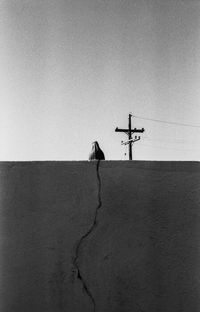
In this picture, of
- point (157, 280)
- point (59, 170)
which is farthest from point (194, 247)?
point (59, 170)

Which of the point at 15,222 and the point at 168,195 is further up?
the point at 168,195

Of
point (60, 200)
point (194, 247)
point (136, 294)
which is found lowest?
point (136, 294)

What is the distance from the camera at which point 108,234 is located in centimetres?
180

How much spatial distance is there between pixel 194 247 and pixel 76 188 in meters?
0.82

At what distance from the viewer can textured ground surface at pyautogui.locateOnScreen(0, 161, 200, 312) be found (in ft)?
5.83

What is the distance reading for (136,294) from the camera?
180 cm

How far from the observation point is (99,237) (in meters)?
1.80

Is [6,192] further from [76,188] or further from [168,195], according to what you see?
[168,195]

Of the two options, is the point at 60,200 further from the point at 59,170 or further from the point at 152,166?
the point at 152,166

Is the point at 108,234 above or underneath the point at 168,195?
underneath

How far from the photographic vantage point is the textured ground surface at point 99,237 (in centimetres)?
178

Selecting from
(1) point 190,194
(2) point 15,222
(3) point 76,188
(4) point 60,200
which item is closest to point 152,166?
(1) point 190,194

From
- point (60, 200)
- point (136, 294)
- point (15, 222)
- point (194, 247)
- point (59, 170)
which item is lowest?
point (136, 294)

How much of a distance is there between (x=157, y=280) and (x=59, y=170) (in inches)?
35.8
